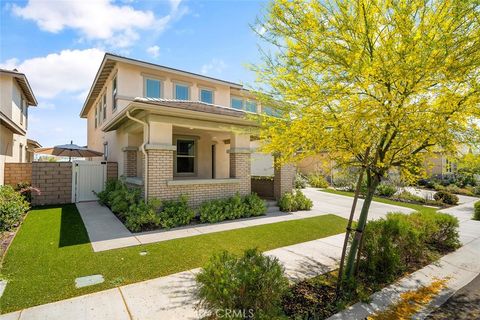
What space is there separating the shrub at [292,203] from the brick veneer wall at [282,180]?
27cm

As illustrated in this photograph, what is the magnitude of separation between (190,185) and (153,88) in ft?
24.3

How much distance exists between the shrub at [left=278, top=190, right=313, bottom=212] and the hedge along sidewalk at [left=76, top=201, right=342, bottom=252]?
1.28ft

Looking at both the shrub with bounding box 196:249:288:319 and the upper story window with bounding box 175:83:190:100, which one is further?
the upper story window with bounding box 175:83:190:100

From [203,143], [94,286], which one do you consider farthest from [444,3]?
[203,143]

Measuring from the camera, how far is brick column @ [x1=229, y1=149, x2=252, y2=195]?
9992mm

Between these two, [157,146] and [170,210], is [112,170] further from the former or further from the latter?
[170,210]

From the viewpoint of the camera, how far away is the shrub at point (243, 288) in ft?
9.07

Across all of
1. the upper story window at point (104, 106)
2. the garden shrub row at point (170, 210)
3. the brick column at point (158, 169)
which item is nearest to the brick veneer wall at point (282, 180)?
the garden shrub row at point (170, 210)

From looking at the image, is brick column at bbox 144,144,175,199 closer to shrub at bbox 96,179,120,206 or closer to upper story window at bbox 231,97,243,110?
shrub at bbox 96,179,120,206

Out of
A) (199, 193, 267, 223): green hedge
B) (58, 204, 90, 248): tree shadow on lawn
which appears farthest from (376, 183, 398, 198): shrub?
(58, 204, 90, 248): tree shadow on lawn

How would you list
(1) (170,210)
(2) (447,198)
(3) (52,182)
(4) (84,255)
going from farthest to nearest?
(2) (447,198) → (3) (52,182) → (1) (170,210) → (4) (84,255)

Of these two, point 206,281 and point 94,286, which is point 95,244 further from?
point 206,281

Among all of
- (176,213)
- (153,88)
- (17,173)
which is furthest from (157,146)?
(17,173)

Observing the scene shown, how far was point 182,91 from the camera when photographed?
14406 millimetres
